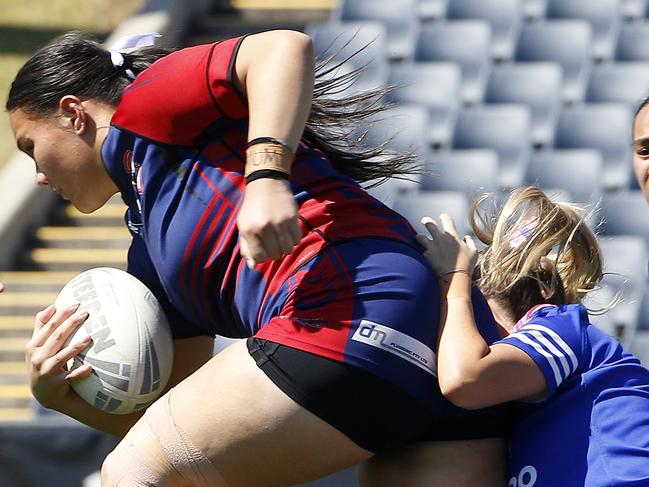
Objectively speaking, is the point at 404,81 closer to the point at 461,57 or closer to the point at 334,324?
the point at 461,57

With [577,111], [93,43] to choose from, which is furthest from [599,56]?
[93,43]

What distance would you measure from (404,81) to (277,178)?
5.02 metres

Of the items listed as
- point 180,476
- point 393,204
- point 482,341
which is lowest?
point 393,204

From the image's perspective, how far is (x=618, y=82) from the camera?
21.6 ft

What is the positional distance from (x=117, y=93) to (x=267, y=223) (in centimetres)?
59

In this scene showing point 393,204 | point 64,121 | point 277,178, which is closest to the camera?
point 277,178

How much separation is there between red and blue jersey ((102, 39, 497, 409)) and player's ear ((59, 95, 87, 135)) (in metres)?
0.08

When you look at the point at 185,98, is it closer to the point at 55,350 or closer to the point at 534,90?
the point at 55,350

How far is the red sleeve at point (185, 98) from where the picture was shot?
2.08 metres

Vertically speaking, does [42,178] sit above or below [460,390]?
above

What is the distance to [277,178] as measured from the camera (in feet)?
6.38

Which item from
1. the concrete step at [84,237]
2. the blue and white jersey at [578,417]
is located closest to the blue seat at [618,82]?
the concrete step at [84,237]

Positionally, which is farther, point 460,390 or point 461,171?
point 461,171

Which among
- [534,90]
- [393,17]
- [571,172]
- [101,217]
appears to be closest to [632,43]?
[534,90]
